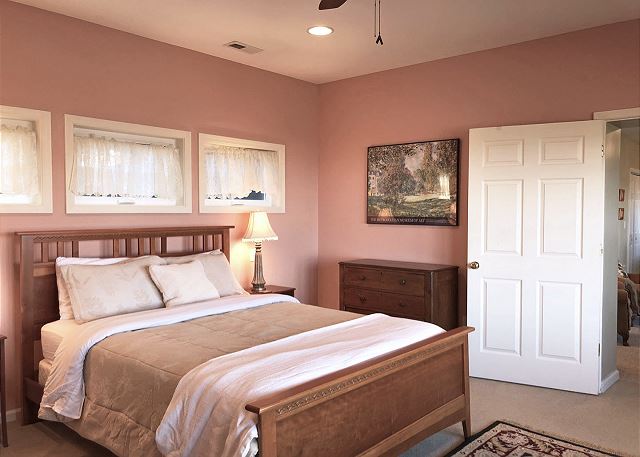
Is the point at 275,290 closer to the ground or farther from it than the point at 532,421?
farther from it

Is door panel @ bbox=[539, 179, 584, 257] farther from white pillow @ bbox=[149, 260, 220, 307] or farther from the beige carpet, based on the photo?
white pillow @ bbox=[149, 260, 220, 307]

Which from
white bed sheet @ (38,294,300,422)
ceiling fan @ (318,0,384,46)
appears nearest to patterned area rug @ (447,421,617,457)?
white bed sheet @ (38,294,300,422)

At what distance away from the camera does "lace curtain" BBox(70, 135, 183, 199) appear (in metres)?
3.77

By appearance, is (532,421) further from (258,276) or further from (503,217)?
(258,276)

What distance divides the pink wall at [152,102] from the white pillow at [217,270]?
Result: 0.39 metres

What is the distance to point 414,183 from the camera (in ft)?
16.2

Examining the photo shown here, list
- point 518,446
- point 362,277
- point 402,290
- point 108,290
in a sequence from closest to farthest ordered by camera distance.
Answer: point 518,446, point 108,290, point 402,290, point 362,277

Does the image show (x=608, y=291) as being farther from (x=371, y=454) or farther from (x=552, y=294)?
(x=371, y=454)

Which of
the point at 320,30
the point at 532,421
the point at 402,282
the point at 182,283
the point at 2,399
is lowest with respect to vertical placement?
the point at 532,421

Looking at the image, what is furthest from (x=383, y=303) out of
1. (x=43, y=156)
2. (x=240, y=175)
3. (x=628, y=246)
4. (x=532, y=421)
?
(x=628, y=246)

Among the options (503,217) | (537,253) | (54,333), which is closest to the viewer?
(54,333)

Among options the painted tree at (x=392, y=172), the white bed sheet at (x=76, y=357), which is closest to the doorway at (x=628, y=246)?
the painted tree at (x=392, y=172)

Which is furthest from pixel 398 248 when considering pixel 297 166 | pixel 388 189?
pixel 297 166

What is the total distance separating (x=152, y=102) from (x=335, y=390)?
290 centimetres
